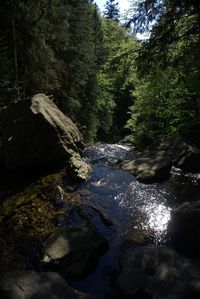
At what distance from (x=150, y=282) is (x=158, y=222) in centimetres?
226

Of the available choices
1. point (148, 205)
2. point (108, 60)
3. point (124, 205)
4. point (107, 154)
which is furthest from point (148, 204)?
point (108, 60)

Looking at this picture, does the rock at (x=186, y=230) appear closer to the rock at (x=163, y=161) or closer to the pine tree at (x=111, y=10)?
the rock at (x=163, y=161)

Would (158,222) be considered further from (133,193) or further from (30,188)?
(30,188)

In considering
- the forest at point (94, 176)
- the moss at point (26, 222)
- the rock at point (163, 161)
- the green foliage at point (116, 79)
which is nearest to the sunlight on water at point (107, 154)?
the forest at point (94, 176)

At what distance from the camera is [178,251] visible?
626 centimetres

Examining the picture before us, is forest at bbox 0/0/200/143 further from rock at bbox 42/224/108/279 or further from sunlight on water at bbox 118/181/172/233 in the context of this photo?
rock at bbox 42/224/108/279

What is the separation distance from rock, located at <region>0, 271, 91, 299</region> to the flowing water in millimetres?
457

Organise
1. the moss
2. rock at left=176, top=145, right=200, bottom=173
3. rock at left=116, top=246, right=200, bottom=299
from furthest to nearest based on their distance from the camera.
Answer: rock at left=176, top=145, right=200, bottom=173
the moss
rock at left=116, top=246, right=200, bottom=299

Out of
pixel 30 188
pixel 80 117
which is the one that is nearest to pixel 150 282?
pixel 30 188

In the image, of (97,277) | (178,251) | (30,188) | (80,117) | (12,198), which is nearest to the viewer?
(97,277)

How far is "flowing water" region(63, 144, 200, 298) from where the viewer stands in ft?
19.7

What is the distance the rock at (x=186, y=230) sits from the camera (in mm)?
6198

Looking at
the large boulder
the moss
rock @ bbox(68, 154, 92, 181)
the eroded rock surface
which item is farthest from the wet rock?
the large boulder

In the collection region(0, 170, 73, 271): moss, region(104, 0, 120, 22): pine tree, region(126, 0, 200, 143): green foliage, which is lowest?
region(0, 170, 73, 271): moss
